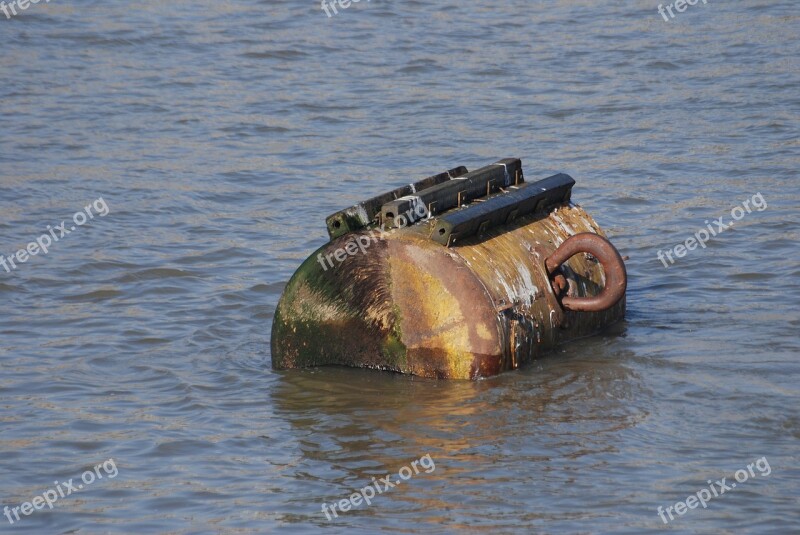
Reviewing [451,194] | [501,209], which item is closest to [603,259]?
[501,209]

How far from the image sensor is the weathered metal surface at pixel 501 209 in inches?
285

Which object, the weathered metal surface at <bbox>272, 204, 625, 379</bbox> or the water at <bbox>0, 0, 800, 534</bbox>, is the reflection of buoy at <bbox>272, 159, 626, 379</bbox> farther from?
the water at <bbox>0, 0, 800, 534</bbox>

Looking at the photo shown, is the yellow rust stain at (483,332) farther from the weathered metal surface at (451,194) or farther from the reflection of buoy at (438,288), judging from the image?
the weathered metal surface at (451,194)

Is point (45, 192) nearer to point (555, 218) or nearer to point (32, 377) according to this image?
point (32, 377)

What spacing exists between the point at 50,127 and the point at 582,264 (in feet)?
26.4

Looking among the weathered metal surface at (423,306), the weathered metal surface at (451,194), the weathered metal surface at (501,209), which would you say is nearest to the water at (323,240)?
the weathered metal surface at (423,306)

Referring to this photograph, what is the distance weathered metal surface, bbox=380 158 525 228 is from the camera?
24.3 feet

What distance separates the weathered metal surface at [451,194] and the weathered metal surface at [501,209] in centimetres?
11

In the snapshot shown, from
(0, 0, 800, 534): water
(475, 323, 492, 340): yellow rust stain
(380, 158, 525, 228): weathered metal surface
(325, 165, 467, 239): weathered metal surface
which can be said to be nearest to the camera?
(0, 0, 800, 534): water

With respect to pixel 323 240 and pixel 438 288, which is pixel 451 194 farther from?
pixel 323 240

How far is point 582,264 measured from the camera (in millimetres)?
8133

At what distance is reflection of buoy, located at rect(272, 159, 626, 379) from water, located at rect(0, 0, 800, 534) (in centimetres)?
18

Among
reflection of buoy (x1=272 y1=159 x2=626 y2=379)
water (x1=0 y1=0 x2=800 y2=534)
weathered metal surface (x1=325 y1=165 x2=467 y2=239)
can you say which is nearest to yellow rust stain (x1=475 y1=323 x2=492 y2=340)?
reflection of buoy (x1=272 y1=159 x2=626 y2=379)

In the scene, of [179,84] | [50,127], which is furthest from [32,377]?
[179,84]
